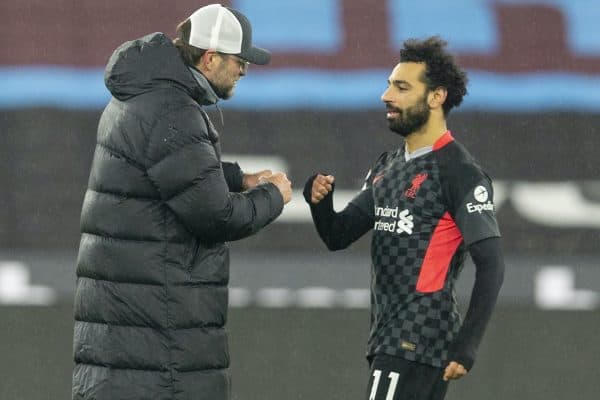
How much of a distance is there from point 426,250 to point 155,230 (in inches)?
30.4

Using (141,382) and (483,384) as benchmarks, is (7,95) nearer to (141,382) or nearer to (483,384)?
(483,384)

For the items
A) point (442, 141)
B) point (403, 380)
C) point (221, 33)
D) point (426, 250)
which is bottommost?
point (403, 380)

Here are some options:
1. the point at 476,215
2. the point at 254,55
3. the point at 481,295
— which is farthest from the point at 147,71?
the point at 481,295

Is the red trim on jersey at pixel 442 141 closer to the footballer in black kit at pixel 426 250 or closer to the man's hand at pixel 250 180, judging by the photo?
the footballer in black kit at pixel 426 250

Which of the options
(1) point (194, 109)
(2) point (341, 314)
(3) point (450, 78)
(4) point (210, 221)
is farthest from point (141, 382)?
(2) point (341, 314)

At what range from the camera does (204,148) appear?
3406 mm

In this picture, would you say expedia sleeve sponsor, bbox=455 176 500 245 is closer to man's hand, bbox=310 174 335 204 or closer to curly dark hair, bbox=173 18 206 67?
man's hand, bbox=310 174 335 204

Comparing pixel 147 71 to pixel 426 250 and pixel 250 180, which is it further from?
pixel 426 250

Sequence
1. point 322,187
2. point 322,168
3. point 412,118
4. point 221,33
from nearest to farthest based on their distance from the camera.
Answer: point 221,33 → point 412,118 → point 322,187 → point 322,168

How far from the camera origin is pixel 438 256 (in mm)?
3752

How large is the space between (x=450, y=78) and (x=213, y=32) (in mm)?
748

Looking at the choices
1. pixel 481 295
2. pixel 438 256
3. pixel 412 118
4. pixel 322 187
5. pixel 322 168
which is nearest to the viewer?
pixel 481 295

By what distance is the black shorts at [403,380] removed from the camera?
373cm

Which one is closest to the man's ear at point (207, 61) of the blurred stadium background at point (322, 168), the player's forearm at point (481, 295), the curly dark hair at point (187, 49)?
the curly dark hair at point (187, 49)
